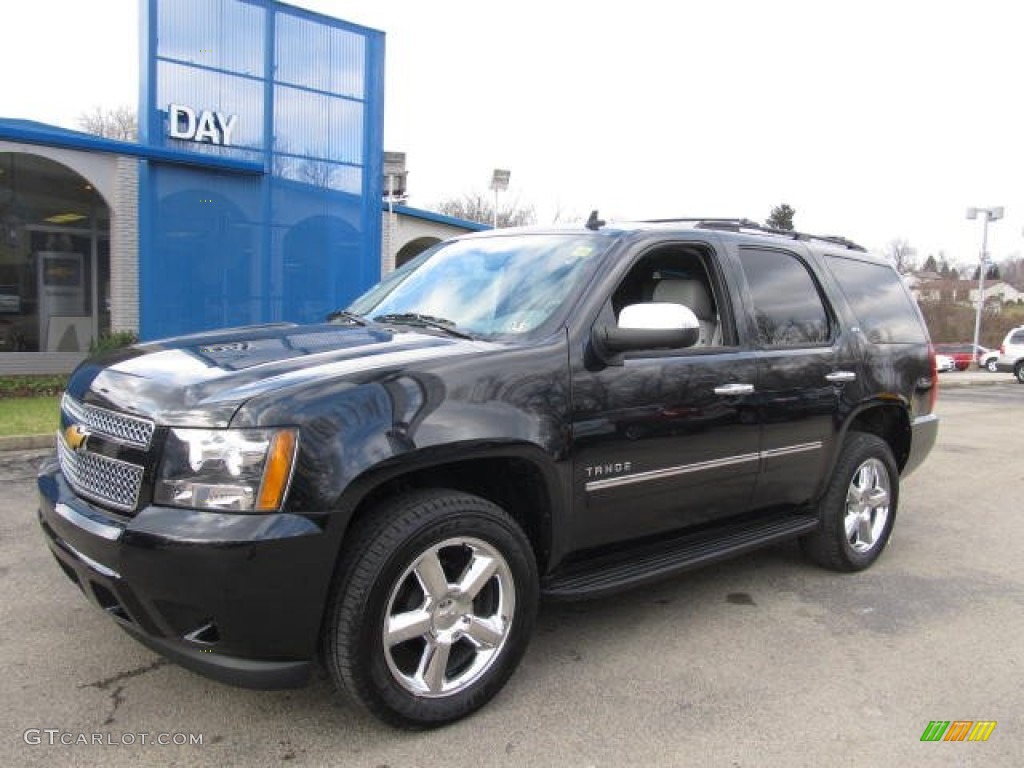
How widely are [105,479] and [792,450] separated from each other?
3120mm

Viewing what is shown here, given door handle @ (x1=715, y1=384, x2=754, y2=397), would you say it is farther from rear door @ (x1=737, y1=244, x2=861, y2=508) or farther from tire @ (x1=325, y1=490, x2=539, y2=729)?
tire @ (x1=325, y1=490, x2=539, y2=729)

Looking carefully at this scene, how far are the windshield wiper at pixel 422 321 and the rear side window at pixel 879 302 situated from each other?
2514 mm

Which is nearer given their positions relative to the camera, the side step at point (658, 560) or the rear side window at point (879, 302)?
the side step at point (658, 560)

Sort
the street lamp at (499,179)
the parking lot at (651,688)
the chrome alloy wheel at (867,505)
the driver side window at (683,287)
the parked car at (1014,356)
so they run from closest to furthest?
the parking lot at (651,688), the driver side window at (683,287), the chrome alloy wheel at (867,505), the street lamp at (499,179), the parked car at (1014,356)

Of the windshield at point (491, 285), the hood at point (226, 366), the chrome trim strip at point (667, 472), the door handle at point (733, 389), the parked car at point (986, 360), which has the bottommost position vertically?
the parked car at point (986, 360)

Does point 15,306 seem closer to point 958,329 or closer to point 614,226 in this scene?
point 614,226

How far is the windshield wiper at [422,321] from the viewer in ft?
11.1

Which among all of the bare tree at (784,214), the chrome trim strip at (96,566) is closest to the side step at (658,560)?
the chrome trim strip at (96,566)

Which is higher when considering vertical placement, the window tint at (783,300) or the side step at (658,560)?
the window tint at (783,300)

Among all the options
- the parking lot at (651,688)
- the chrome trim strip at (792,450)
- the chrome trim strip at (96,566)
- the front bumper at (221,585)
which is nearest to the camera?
the front bumper at (221,585)

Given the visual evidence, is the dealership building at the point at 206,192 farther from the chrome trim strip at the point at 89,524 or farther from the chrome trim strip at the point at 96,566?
the chrome trim strip at the point at 96,566

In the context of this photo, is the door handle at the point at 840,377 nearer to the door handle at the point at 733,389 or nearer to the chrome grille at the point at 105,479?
the door handle at the point at 733,389

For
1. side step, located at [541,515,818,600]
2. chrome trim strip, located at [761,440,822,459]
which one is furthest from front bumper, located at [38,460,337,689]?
→ chrome trim strip, located at [761,440,822,459]

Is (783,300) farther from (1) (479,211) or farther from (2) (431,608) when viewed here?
(1) (479,211)
